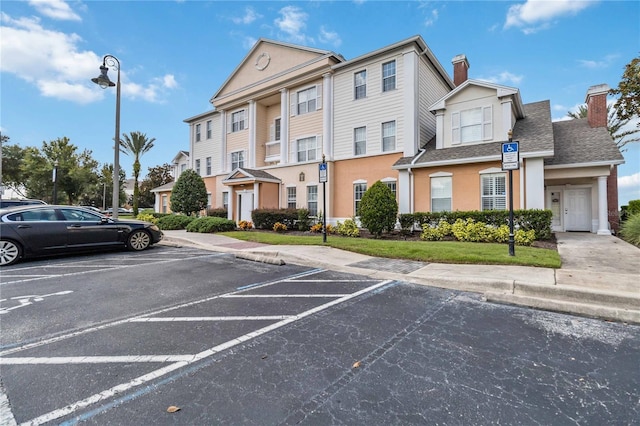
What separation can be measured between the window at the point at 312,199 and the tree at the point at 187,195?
25.7ft

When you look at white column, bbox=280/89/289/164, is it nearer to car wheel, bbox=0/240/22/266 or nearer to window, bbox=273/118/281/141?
window, bbox=273/118/281/141

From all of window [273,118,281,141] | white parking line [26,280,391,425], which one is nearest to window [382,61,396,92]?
window [273,118,281,141]

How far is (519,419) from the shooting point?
7.46 feet

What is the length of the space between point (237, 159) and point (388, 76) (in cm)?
1355

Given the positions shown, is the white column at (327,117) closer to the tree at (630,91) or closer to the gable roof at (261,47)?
the gable roof at (261,47)

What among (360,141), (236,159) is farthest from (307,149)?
(236,159)

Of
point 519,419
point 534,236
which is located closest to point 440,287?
point 519,419

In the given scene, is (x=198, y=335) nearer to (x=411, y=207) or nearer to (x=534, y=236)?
(x=534, y=236)

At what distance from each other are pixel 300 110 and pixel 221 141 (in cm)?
858

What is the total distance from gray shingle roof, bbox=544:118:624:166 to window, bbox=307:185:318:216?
12.0 meters

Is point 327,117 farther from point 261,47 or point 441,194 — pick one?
point 261,47

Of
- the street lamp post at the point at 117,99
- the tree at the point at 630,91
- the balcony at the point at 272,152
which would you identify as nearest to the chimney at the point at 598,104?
the tree at the point at 630,91

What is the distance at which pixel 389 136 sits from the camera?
16953 mm

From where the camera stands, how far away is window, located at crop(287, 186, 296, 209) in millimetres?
20422
